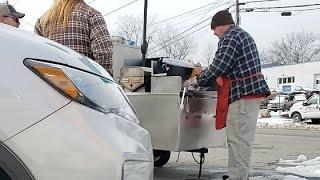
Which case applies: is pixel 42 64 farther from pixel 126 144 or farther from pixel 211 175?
pixel 211 175

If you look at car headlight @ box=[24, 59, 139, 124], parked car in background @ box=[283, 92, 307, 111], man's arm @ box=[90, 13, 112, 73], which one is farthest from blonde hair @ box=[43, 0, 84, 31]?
parked car in background @ box=[283, 92, 307, 111]

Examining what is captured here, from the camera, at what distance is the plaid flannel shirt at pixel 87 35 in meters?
4.71

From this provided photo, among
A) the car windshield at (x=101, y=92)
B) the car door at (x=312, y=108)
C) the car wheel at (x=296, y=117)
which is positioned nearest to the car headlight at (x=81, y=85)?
the car windshield at (x=101, y=92)

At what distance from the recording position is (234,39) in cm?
517

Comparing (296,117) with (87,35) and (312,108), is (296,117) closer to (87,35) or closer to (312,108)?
(312,108)

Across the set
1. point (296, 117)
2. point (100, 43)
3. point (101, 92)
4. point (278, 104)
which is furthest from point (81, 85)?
point (278, 104)

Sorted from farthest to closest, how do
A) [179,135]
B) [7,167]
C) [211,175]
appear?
[211,175] < [179,135] < [7,167]

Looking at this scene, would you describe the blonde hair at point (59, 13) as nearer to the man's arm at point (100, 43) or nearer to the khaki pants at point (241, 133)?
the man's arm at point (100, 43)

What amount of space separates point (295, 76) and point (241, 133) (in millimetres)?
62093

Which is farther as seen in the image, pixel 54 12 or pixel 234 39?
pixel 234 39

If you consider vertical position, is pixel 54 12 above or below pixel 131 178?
above

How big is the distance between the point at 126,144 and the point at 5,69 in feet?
2.13

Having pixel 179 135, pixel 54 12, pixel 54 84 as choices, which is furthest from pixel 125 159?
pixel 179 135

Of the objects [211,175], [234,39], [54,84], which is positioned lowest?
[211,175]
